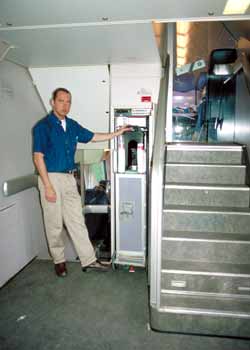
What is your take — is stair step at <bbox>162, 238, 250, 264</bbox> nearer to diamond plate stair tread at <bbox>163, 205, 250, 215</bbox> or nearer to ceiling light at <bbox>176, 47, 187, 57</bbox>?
diamond plate stair tread at <bbox>163, 205, 250, 215</bbox>

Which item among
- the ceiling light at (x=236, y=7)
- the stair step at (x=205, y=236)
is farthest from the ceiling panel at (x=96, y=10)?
the stair step at (x=205, y=236)

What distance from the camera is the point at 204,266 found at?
192 centimetres

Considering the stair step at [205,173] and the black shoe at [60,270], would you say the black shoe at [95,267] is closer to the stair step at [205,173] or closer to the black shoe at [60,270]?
the black shoe at [60,270]

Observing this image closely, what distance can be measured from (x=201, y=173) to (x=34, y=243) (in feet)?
6.12

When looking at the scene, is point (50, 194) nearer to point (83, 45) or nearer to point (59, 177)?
point (59, 177)

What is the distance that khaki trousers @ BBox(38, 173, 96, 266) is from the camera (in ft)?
7.65

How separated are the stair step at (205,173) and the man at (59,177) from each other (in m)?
0.62

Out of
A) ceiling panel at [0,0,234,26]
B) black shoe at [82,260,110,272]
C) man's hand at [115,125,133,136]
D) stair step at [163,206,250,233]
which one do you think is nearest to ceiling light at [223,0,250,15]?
ceiling panel at [0,0,234,26]

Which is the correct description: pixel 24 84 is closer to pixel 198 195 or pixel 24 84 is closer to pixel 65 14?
pixel 65 14

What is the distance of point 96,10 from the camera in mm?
1553

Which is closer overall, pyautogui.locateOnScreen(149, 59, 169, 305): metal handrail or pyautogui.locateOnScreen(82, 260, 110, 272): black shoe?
pyautogui.locateOnScreen(149, 59, 169, 305): metal handrail

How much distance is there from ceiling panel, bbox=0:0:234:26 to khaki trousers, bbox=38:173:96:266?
1.21 meters

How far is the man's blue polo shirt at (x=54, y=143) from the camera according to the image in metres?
2.22

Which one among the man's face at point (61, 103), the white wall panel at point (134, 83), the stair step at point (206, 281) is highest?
the white wall panel at point (134, 83)
